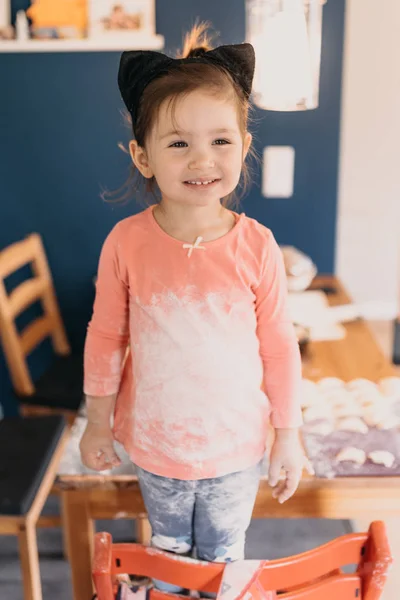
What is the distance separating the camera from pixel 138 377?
0.96 meters

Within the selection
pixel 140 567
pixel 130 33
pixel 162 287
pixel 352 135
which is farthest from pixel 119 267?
pixel 352 135

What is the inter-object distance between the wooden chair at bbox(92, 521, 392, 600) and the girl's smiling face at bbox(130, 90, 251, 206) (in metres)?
0.52

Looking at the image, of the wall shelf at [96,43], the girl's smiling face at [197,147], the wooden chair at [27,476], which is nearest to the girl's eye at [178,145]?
the girl's smiling face at [197,147]

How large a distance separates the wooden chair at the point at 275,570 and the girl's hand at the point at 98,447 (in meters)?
0.11

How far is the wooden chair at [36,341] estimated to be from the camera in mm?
2066

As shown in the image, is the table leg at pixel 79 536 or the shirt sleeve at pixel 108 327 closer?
the shirt sleeve at pixel 108 327

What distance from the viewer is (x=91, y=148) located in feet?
7.55

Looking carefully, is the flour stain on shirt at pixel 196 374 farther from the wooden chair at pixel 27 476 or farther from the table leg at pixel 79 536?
the wooden chair at pixel 27 476

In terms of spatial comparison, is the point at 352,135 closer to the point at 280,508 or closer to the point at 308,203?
the point at 308,203

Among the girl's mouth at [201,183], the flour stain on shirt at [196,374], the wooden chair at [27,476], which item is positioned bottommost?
the wooden chair at [27,476]

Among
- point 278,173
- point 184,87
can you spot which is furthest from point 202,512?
point 278,173

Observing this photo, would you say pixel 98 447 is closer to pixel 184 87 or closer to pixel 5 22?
pixel 184 87

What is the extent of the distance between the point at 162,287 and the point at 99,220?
60.1 inches

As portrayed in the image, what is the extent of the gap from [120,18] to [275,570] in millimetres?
1811
